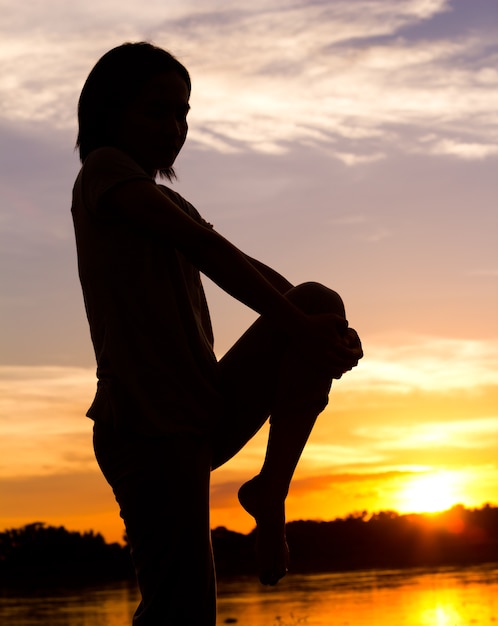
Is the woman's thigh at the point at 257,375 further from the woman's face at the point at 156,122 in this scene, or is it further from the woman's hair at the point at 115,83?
the woman's hair at the point at 115,83

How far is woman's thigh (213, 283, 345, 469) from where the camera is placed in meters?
2.67

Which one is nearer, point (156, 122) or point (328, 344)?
point (328, 344)

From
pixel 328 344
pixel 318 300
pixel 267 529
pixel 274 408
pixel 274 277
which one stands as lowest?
pixel 267 529

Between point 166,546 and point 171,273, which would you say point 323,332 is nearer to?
point 171,273

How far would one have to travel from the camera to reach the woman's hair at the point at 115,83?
2.80 metres

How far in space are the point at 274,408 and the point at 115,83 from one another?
3.44 ft

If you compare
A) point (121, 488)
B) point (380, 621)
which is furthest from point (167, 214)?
point (380, 621)

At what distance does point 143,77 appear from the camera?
2795 mm

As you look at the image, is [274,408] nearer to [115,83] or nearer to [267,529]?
[267,529]

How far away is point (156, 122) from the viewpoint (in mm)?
2799

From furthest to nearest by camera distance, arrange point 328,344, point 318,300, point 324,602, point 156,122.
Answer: point 324,602, point 156,122, point 318,300, point 328,344

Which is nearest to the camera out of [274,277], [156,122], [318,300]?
[318,300]

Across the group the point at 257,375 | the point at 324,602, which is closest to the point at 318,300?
the point at 257,375

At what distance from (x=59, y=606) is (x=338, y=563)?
227 inches
